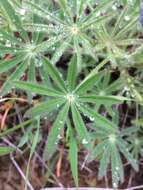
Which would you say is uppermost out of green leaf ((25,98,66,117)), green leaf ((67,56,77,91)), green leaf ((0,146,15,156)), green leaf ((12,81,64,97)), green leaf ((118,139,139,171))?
green leaf ((67,56,77,91))

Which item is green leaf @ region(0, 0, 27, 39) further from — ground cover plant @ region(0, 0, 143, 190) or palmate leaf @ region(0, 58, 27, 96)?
palmate leaf @ region(0, 58, 27, 96)

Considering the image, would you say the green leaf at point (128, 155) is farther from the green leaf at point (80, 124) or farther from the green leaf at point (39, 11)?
the green leaf at point (39, 11)

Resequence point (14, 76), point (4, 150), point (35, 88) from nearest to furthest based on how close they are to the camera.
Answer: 1. point (35, 88)
2. point (14, 76)
3. point (4, 150)

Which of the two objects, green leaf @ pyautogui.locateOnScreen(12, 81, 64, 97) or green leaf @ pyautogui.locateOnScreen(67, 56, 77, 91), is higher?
green leaf @ pyautogui.locateOnScreen(67, 56, 77, 91)

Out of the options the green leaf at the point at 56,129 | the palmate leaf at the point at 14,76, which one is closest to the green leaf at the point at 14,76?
the palmate leaf at the point at 14,76

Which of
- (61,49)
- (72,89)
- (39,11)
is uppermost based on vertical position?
(39,11)

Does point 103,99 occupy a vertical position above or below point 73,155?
above

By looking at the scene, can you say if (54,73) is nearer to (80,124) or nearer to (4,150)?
(80,124)

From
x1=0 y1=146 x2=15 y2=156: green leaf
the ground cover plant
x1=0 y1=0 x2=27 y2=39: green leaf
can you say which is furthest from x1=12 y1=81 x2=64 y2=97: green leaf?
x1=0 y1=146 x2=15 y2=156: green leaf

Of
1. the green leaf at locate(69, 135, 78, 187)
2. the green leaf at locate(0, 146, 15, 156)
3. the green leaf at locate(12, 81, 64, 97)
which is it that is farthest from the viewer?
the green leaf at locate(0, 146, 15, 156)

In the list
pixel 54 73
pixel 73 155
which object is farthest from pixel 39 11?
pixel 73 155
